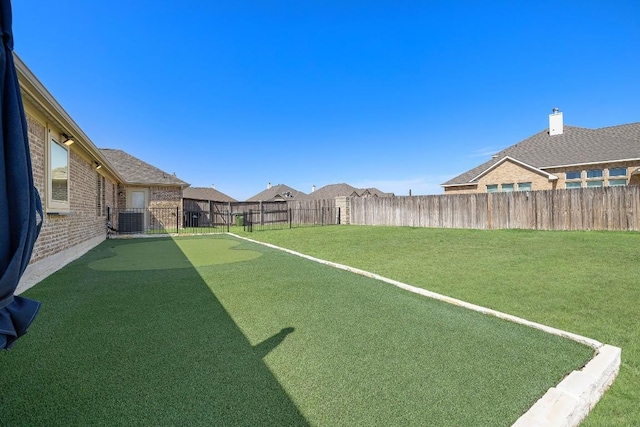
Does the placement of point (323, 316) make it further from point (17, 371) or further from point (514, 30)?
point (514, 30)

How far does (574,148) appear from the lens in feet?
60.3

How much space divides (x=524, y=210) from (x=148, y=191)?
20952 millimetres

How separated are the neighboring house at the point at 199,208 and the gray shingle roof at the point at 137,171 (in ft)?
8.44

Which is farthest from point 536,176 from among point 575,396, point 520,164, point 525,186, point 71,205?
point 71,205

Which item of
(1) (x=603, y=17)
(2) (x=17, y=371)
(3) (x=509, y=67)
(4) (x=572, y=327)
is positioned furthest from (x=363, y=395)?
(3) (x=509, y=67)

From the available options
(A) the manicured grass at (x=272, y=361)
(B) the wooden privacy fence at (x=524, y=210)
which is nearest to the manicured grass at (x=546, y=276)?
(A) the manicured grass at (x=272, y=361)

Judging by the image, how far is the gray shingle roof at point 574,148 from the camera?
54.1 ft

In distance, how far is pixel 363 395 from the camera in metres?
1.95

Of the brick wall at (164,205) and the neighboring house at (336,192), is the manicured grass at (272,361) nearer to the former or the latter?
the brick wall at (164,205)

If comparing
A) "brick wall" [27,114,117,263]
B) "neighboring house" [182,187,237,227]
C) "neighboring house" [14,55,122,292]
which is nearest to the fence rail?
"neighboring house" [182,187,237,227]

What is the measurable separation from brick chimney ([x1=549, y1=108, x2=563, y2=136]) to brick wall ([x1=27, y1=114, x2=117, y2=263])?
26863mm

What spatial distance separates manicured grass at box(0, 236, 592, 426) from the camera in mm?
1776

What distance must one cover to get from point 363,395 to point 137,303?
3303mm

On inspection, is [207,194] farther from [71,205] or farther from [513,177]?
[513,177]
